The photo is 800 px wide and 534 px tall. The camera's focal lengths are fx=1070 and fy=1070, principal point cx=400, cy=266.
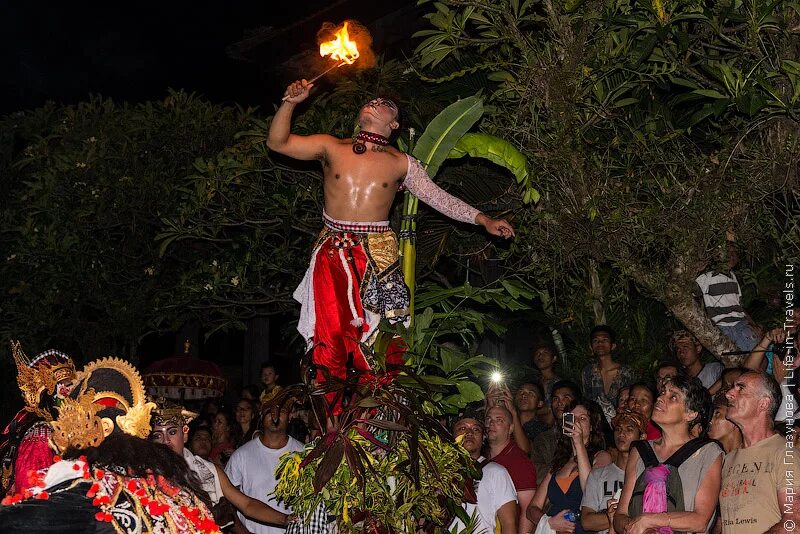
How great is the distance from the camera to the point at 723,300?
7.48 meters

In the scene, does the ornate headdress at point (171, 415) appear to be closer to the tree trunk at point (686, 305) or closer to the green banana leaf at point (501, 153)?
the green banana leaf at point (501, 153)

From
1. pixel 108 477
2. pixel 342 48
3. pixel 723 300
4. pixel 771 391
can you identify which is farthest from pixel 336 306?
pixel 723 300

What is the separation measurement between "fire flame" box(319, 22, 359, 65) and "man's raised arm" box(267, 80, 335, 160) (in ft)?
1.13

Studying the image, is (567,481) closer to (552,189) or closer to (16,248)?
(552,189)

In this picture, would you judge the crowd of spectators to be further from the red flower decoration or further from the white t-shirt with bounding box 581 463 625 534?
the red flower decoration

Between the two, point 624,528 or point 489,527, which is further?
point 489,527

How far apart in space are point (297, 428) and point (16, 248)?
3.90m

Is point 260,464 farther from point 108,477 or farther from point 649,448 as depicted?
point 108,477

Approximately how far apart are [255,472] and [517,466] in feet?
6.27

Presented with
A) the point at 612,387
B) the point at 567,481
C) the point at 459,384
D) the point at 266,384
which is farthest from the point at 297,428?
the point at 459,384

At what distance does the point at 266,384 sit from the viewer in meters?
10.5

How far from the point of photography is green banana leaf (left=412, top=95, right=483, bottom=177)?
21.0 feet

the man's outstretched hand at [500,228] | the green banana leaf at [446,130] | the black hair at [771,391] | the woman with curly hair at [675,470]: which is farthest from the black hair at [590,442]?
the green banana leaf at [446,130]

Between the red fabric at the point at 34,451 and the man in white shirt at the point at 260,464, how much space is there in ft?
9.56
